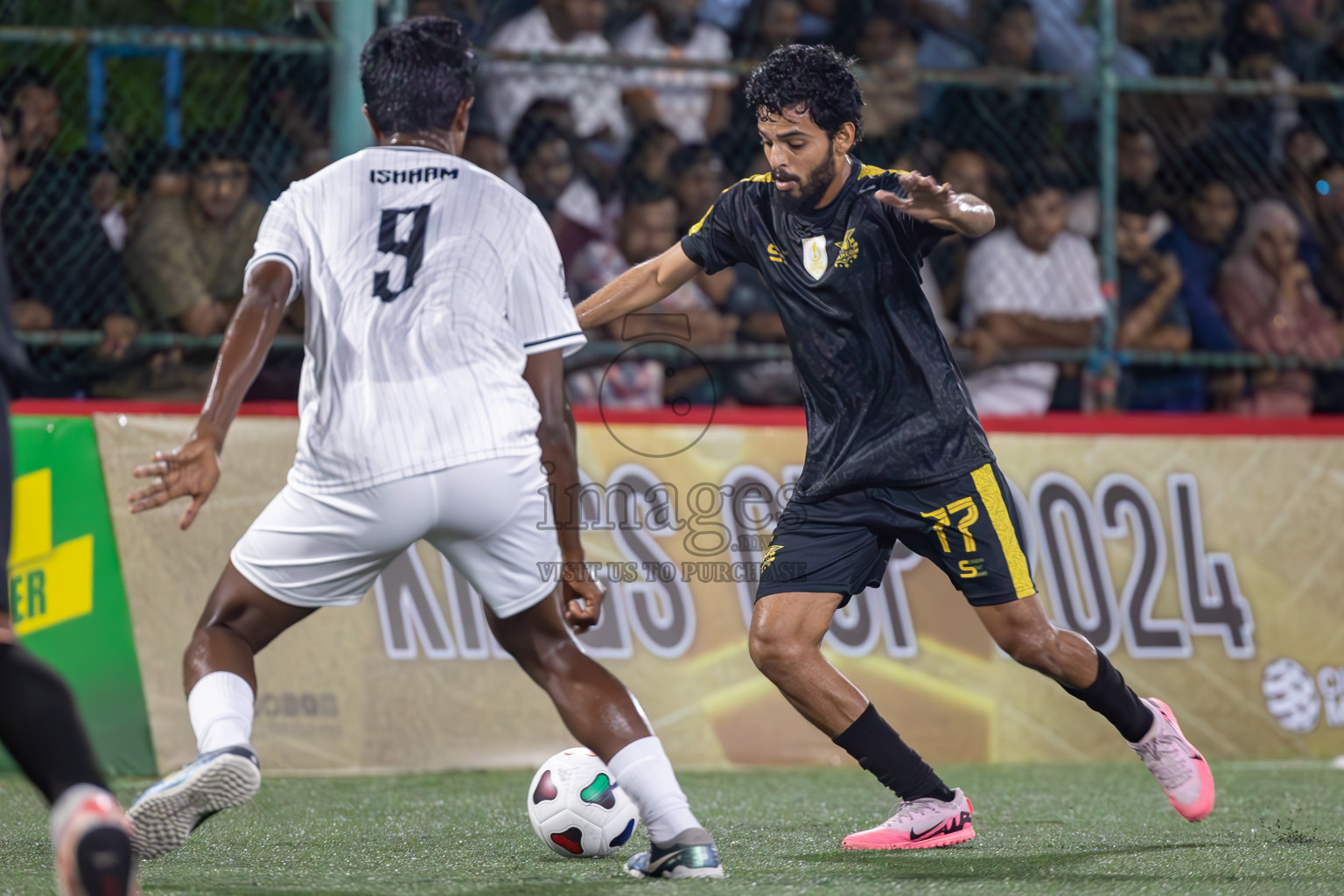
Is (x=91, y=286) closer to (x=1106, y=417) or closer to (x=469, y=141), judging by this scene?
(x=469, y=141)

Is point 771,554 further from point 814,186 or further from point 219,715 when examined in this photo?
point 219,715

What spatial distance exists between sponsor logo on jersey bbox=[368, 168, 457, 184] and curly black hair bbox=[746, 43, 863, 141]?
119cm

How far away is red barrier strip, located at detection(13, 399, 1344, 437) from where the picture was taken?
255 inches

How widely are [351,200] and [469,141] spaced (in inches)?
159

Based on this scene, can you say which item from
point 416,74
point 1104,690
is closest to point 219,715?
point 416,74

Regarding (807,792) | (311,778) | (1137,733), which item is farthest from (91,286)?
(1137,733)

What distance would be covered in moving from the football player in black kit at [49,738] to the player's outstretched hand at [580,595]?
127cm

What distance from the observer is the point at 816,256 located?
4461mm

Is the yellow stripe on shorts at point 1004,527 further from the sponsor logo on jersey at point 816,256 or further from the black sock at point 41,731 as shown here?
the black sock at point 41,731

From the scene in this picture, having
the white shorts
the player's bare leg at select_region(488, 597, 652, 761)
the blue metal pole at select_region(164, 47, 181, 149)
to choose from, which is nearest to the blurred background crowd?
the blue metal pole at select_region(164, 47, 181, 149)

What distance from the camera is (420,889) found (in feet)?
11.8

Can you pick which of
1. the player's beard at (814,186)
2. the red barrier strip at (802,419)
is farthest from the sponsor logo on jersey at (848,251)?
the red barrier strip at (802,419)

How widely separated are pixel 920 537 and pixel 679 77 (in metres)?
4.09

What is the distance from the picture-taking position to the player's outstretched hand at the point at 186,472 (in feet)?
10.5
